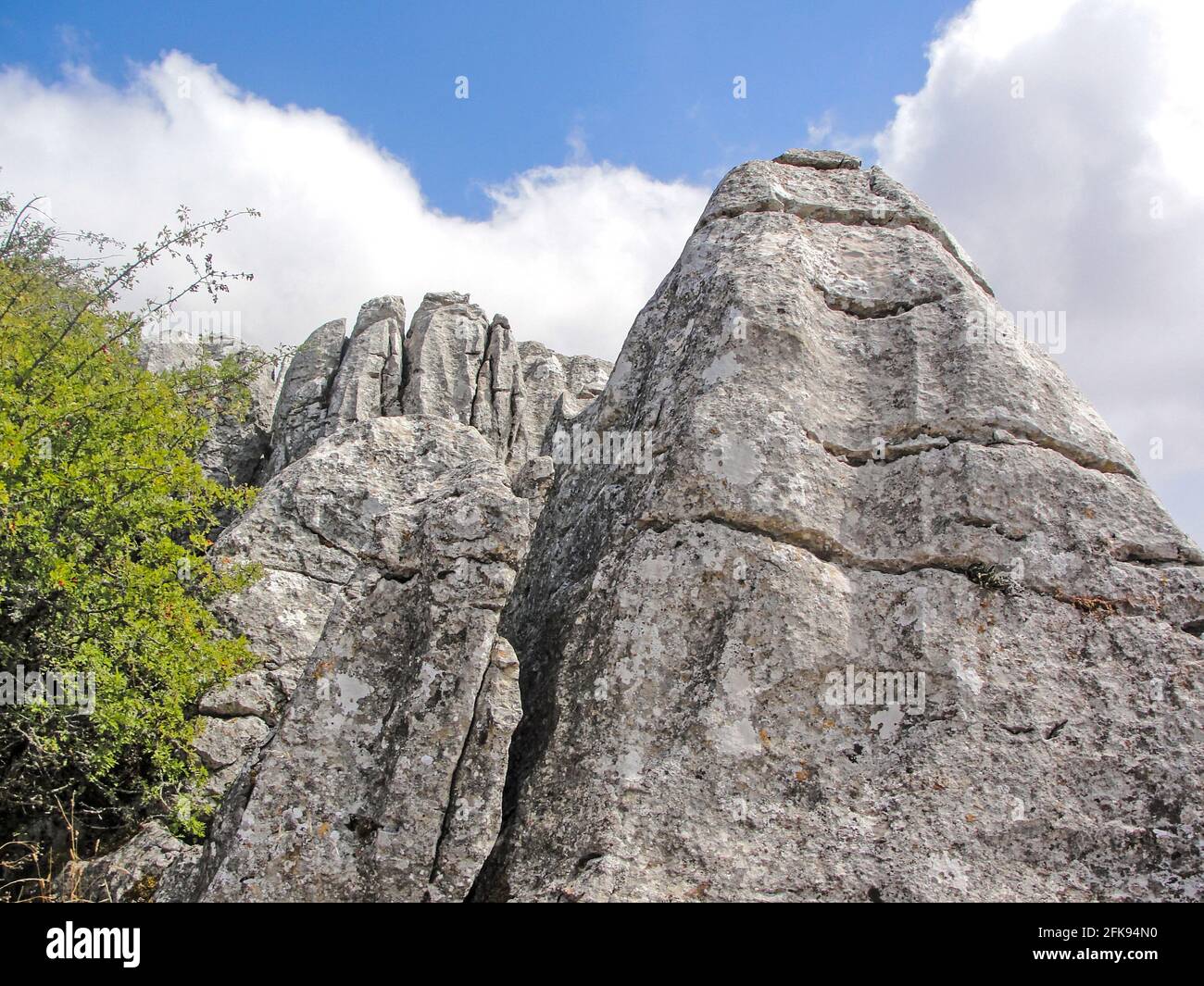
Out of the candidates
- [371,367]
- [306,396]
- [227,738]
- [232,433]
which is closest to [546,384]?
[371,367]

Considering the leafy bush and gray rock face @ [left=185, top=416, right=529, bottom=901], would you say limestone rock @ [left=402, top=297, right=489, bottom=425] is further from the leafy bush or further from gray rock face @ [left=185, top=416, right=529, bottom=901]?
gray rock face @ [left=185, top=416, right=529, bottom=901]

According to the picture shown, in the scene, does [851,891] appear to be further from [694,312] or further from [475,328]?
[475,328]

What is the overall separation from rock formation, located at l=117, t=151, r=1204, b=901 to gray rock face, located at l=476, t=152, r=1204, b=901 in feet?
0.07

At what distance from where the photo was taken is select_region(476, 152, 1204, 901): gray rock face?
554cm

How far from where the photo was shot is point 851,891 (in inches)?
212

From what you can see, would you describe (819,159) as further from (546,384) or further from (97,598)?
(546,384)

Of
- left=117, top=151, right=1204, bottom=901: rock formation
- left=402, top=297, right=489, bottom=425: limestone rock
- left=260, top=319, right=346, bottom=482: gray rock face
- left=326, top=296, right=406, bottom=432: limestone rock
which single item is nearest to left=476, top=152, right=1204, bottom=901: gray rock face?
left=117, top=151, right=1204, bottom=901: rock formation

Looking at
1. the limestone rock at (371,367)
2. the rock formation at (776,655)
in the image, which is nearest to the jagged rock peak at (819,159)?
the rock formation at (776,655)

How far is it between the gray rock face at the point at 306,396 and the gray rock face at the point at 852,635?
2464 cm

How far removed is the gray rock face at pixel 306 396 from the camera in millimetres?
31062

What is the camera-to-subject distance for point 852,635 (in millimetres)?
6344

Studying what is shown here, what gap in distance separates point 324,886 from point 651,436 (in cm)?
408
